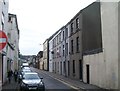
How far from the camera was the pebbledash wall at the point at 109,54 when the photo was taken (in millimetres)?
20425

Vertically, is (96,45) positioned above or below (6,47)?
above

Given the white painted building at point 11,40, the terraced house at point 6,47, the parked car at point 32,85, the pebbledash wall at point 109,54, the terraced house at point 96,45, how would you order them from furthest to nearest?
the white painted building at point 11,40 → the terraced house at point 6,47 → the parked car at point 32,85 → the terraced house at point 96,45 → the pebbledash wall at point 109,54

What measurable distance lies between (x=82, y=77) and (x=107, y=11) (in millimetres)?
12782

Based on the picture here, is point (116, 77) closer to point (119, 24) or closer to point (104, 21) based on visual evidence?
point (119, 24)

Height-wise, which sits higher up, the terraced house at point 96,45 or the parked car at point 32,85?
the terraced house at point 96,45

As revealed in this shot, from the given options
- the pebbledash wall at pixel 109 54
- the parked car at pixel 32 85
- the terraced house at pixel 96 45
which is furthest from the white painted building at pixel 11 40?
the pebbledash wall at pixel 109 54

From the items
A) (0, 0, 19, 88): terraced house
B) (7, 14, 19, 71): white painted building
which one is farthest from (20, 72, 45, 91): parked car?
(7, 14, 19, 71): white painted building

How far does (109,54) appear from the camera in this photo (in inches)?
877

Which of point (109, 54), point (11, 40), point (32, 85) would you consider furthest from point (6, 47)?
point (11, 40)

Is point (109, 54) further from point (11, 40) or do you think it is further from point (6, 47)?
point (11, 40)

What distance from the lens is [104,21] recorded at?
2352 centimetres

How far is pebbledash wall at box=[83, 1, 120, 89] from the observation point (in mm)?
20425

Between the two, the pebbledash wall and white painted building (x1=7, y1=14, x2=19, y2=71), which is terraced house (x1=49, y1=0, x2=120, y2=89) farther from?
white painted building (x1=7, y1=14, x2=19, y2=71)

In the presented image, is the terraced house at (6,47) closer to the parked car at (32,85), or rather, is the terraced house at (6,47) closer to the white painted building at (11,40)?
the white painted building at (11,40)
